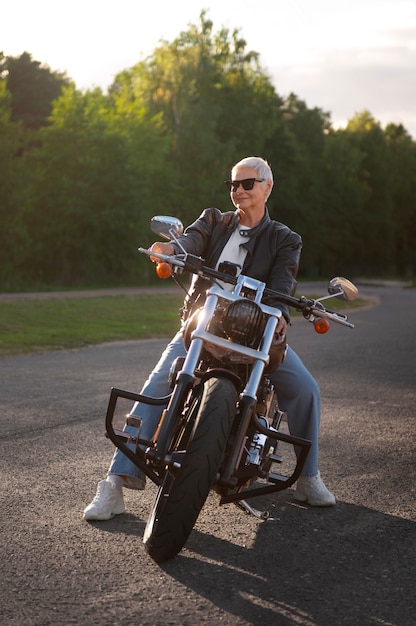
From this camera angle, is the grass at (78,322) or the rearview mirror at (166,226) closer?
the rearview mirror at (166,226)

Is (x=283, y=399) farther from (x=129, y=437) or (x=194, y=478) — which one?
(x=194, y=478)

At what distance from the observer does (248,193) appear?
527cm

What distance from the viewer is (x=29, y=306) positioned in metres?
26.0

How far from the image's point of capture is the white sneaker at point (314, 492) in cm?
564

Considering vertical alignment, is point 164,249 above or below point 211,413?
above

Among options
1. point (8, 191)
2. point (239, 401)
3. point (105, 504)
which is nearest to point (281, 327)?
point (239, 401)

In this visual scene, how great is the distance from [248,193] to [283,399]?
113cm

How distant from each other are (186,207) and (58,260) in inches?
571

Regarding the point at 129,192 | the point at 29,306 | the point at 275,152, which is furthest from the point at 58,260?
the point at 275,152

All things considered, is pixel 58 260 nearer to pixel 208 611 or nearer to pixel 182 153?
pixel 182 153

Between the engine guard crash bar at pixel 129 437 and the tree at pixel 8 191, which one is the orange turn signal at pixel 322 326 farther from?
the tree at pixel 8 191

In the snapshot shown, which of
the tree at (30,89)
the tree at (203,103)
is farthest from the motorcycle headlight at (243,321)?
the tree at (30,89)

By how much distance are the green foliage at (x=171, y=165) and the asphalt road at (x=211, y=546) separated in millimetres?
34523

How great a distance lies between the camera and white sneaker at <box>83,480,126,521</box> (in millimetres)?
5118
